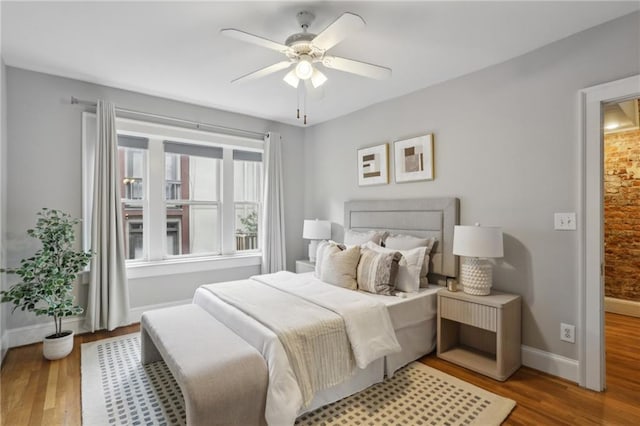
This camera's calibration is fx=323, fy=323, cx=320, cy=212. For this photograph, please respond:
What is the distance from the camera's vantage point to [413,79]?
3.22 m

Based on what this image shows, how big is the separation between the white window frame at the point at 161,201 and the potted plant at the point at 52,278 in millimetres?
441

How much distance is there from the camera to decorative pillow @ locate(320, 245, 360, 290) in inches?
118

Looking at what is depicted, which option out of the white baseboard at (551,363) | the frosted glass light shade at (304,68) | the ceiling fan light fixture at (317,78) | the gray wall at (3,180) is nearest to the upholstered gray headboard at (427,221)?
the white baseboard at (551,363)

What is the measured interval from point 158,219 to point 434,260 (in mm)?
3199

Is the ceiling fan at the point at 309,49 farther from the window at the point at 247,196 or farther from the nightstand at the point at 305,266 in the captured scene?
the nightstand at the point at 305,266

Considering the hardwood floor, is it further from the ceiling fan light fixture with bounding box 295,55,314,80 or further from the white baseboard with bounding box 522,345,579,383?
the ceiling fan light fixture with bounding box 295,55,314,80

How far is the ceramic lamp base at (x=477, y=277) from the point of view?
2.63m

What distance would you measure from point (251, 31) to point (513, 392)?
3.23 m

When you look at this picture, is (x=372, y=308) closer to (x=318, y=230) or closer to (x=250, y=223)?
(x=318, y=230)

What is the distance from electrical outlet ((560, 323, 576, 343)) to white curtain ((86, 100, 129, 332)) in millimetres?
4033

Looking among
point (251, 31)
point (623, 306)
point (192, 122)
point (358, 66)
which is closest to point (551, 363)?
point (623, 306)

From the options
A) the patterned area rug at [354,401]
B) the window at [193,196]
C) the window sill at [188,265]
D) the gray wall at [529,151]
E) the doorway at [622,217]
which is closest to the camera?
the patterned area rug at [354,401]

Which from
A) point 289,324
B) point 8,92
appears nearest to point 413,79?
point 289,324

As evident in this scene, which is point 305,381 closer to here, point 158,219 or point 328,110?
point 158,219
